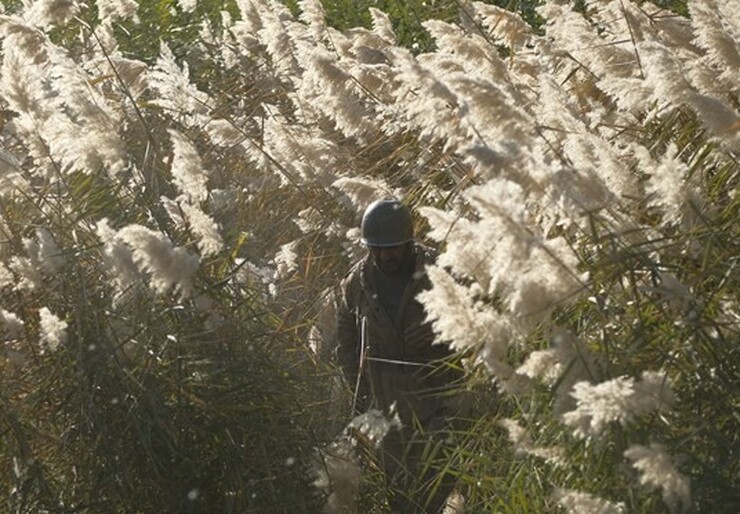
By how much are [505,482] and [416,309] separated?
1670 millimetres

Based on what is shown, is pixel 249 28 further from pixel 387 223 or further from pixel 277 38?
pixel 387 223

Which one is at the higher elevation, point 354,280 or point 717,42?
point 717,42

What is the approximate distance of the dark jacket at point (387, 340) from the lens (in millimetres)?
6465

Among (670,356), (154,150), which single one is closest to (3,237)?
(154,150)

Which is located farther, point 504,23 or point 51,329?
point 504,23

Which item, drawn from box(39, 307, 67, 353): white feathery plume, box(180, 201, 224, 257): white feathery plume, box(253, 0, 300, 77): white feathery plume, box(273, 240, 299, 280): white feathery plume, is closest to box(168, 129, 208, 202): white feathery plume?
box(180, 201, 224, 257): white feathery plume

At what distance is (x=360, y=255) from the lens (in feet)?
22.9

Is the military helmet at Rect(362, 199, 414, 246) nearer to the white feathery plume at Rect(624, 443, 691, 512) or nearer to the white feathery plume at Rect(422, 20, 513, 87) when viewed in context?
the white feathery plume at Rect(422, 20, 513, 87)

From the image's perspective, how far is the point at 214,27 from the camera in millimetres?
10648

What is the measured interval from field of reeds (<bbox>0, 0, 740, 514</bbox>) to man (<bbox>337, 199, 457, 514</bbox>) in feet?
0.45

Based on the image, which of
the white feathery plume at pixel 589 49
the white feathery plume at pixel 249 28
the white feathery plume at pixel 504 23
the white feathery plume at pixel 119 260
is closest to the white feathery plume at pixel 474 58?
the white feathery plume at pixel 589 49

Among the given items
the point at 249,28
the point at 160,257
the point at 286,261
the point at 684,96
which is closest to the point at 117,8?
the point at 249,28

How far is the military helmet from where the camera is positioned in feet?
21.0

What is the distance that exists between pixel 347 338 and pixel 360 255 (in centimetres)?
48
